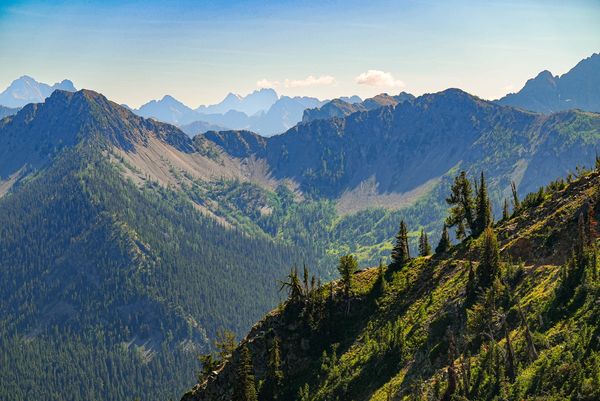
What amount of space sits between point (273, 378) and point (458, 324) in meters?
34.1

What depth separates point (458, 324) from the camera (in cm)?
7256

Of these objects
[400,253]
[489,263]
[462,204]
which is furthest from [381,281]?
[462,204]

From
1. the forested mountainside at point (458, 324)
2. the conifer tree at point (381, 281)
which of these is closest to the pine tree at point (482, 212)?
the forested mountainside at point (458, 324)

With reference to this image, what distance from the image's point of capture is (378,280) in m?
96.2

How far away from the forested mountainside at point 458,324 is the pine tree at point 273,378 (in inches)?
6.9

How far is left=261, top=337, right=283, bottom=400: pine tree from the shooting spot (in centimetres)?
8688

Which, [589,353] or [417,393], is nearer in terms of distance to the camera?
[589,353]

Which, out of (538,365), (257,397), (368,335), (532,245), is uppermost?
(532,245)

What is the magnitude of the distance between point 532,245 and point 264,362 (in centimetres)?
5064

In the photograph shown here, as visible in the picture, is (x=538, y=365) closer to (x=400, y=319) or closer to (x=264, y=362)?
(x=400, y=319)

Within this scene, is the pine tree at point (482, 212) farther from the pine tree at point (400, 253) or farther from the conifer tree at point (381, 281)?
the conifer tree at point (381, 281)

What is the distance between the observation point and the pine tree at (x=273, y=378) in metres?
86.9

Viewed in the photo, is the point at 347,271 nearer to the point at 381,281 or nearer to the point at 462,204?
the point at 381,281

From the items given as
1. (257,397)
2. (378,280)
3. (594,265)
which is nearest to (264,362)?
(257,397)
